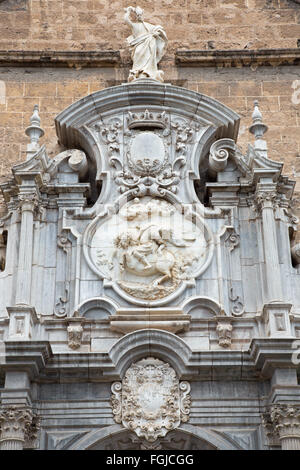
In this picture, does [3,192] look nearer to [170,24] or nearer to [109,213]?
[109,213]

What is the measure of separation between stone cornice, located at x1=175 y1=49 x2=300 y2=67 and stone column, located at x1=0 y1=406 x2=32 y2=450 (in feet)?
19.7

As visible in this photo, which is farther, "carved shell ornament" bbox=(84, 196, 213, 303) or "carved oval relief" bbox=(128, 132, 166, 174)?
"carved oval relief" bbox=(128, 132, 166, 174)

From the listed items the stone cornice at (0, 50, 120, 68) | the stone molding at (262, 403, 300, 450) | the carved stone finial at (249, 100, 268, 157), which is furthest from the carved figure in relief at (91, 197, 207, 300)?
the stone cornice at (0, 50, 120, 68)

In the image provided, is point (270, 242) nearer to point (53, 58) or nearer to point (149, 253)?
point (149, 253)

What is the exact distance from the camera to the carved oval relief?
1142cm

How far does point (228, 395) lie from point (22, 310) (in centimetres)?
243

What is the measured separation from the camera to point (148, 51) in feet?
41.4

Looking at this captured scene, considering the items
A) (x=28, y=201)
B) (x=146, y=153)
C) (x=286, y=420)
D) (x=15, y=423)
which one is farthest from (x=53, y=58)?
(x=286, y=420)

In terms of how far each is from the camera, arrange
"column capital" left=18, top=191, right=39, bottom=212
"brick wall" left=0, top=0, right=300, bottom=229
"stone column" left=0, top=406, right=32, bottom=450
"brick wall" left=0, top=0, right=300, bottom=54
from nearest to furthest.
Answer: "stone column" left=0, top=406, right=32, bottom=450 < "column capital" left=18, top=191, right=39, bottom=212 < "brick wall" left=0, top=0, right=300, bottom=229 < "brick wall" left=0, top=0, right=300, bottom=54

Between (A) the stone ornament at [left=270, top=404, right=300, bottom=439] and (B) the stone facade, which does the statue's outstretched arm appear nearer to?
(B) the stone facade

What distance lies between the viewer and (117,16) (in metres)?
13.8

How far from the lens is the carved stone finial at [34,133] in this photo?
1147cm

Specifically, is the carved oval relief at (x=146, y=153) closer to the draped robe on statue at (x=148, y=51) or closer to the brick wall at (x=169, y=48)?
the draped robe on statue at (x=148, y=51)

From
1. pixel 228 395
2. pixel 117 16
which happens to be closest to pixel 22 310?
pixel 228 395
